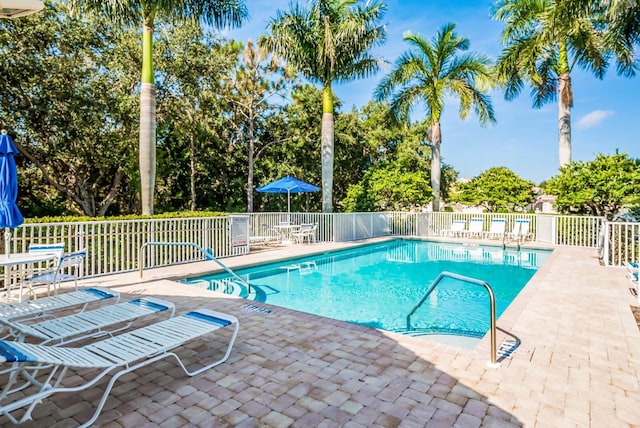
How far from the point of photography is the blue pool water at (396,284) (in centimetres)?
649

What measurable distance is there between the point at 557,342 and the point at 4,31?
17.7 meters

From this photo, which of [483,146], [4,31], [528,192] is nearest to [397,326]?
[528,192]

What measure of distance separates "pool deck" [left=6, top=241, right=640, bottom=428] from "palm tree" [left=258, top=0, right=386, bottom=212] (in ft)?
37.6

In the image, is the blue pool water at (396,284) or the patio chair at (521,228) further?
the patio chair at (521,228)

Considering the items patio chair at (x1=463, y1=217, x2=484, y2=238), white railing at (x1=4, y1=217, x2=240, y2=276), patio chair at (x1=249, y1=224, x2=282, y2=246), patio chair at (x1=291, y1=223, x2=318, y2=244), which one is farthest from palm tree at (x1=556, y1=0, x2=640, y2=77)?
white railing at (x1=4, y1=217, x2=240, y2=276)

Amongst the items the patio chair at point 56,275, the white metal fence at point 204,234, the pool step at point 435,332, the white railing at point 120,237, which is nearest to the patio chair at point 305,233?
the white metal fence at point 204,234

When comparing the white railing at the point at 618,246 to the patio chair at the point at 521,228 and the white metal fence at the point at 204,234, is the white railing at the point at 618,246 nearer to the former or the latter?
the white metal fence at the point at 204,234

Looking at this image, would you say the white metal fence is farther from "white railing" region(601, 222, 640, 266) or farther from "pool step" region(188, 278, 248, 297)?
"pool step" region(188, 278, 248, 297)

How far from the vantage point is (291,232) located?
14.0 meters

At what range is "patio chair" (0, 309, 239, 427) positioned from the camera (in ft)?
7.95

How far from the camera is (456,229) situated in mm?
17203

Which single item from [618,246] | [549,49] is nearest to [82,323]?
[618,246]

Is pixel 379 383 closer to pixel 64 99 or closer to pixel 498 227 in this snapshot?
pixel 498 227

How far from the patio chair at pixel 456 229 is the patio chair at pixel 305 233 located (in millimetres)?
7103
